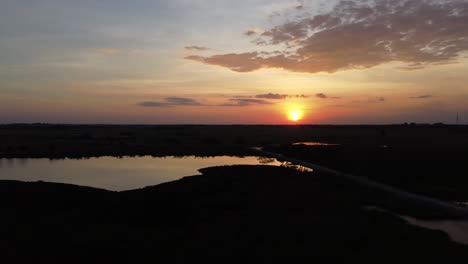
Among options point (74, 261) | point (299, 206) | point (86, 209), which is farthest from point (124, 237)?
point (299, 206)

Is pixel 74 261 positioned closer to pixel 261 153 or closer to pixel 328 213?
pixel 328 213

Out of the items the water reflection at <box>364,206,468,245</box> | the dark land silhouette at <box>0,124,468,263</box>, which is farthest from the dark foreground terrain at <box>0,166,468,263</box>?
the water reflection at <box>364,206,468,245</box>

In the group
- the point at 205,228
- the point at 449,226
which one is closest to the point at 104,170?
the point at 205,228

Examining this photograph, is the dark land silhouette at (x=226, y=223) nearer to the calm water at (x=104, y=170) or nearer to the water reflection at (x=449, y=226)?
the water reflection at (x=449, y=226)

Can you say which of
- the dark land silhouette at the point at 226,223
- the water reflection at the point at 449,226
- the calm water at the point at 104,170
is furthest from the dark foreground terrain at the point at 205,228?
the calm water at the point at 104,170

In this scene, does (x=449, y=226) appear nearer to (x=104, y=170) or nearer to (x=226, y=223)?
(x=226, y=223)

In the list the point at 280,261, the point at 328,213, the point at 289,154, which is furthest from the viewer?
the point at 289,154
